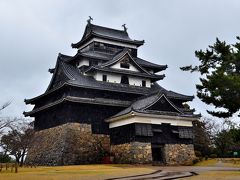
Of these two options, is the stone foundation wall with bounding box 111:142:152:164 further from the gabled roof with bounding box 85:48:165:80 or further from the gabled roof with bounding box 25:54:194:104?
the gabled roof with bounding box 85:48:165:80

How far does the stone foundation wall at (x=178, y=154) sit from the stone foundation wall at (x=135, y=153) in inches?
86.1

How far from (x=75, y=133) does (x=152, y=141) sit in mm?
7311

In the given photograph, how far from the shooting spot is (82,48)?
43719mm

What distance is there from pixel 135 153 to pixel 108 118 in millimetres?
5254

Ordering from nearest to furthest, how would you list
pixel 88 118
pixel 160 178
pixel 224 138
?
1. pixel 160 178
2. pixel 88 118
3. pixel 224 138

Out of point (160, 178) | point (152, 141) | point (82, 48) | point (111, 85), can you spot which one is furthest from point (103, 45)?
point (160, 178)

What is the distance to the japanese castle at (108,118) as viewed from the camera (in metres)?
29.8

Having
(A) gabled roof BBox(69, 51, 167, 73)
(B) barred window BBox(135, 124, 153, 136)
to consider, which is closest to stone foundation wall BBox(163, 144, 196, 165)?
(B) barred window BBox(135, 124, 153, 136)

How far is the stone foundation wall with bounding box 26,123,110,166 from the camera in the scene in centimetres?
2984

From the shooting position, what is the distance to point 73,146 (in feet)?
98.9

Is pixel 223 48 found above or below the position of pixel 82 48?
below

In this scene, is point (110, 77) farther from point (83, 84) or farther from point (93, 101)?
point (93, 101)

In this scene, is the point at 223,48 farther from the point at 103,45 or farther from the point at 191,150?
the point at 103,45

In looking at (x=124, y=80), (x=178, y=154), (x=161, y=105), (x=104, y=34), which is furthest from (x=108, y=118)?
(x=104, y=34)
